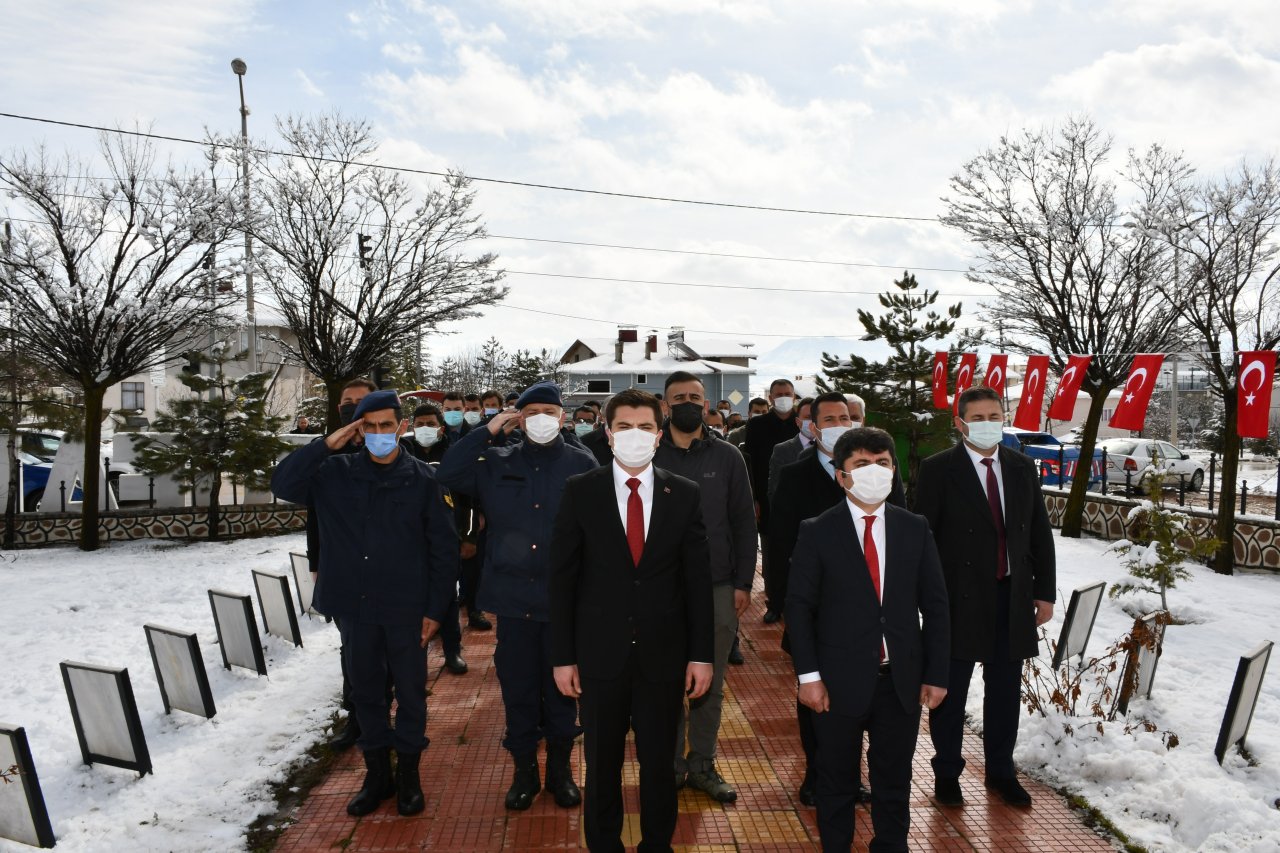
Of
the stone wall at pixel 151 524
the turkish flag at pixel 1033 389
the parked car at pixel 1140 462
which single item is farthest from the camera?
the parked car at pixel 1140 462

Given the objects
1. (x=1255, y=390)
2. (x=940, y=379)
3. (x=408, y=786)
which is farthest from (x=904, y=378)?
(x=408, y=786)

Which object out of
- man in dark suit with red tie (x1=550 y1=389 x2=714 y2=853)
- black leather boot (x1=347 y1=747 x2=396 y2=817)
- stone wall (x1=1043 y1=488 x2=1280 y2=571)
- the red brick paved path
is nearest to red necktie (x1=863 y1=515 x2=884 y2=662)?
man in dark suit with red tie (x1=550 y1=389 x2=714 y2=853)

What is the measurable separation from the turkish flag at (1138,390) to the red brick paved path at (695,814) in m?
7.07

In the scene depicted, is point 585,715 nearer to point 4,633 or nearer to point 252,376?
point 4,633

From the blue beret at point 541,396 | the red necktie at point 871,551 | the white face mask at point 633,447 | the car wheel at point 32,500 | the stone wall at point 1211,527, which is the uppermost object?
the blue beret at point 541,396

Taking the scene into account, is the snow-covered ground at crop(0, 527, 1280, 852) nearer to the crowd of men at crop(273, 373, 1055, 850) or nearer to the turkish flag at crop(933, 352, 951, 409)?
the crowd of men at crop(273, 373, 1055, 850)

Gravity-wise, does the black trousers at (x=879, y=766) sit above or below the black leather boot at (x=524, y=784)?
above

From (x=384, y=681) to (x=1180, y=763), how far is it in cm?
436

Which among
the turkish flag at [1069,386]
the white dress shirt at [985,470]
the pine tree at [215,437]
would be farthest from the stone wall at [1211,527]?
the pine tree at [215,437]

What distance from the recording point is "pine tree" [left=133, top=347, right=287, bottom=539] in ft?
44.7

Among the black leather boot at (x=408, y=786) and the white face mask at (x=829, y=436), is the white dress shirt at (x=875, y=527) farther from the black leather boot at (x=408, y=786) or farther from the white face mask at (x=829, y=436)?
the black leather boot at (x=408, y=786)

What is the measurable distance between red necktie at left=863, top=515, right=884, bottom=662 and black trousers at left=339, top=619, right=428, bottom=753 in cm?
226

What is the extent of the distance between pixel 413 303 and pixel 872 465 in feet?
48.2

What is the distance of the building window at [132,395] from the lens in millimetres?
50316
